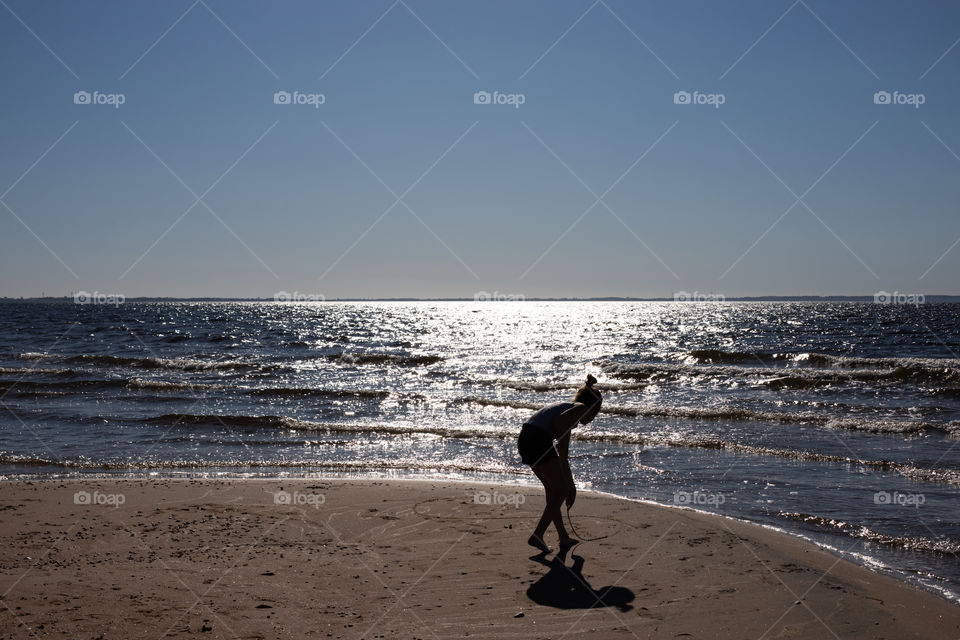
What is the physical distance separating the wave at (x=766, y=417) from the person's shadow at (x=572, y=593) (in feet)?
41.1

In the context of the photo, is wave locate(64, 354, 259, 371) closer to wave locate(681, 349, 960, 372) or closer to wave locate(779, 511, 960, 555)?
wave locate(681, 349, 960, 372)

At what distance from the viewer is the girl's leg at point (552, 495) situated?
706 centimetres

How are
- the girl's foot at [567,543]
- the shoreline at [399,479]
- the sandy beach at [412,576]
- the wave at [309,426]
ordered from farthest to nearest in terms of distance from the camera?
the wave at [309,426] → the shoreline at [399,479] → the girl's foot at [567,543] → the sandy beach at [412,576]

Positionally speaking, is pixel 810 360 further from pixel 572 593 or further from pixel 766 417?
pixel 572 593

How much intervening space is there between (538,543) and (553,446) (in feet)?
3.21

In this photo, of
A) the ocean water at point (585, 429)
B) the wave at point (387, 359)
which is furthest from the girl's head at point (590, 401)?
the wave at point (387, 359)

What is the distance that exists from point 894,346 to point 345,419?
3921 cm

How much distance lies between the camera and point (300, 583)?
20.3 ft

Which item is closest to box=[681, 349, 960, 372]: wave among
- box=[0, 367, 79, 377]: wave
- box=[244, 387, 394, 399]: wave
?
box=[244, 387, 394, 399]: wave

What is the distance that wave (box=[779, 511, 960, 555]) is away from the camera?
7809 millimetres

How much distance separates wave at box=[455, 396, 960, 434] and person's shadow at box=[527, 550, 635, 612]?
1253 cm

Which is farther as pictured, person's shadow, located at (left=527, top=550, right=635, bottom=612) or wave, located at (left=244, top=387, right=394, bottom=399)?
wave, located at (left=244, top=387, right=394, bottom=399)

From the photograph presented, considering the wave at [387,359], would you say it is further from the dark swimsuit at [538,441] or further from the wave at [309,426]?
the dark swimsuit at [538,441]

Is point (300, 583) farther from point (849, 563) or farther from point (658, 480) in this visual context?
point (658, 480)
